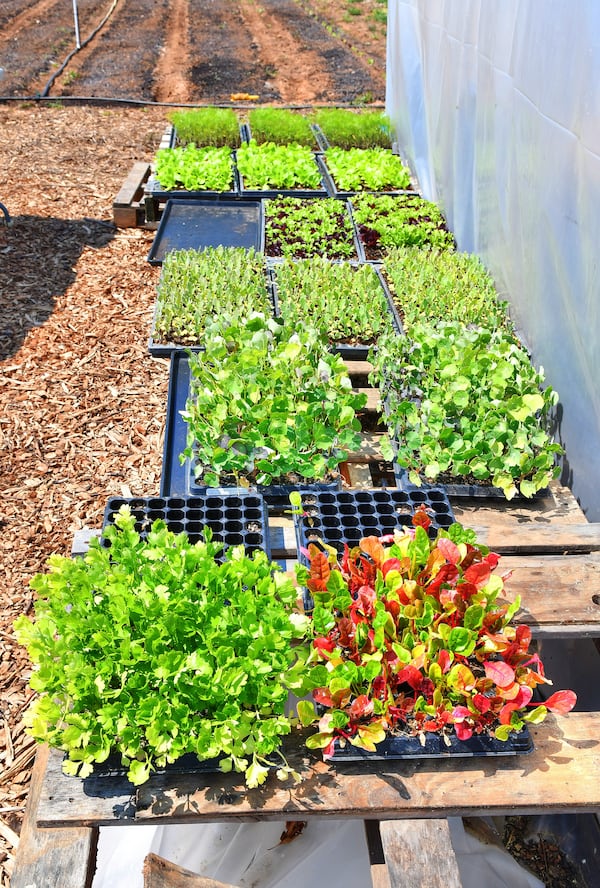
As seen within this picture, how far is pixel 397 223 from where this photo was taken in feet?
17.4

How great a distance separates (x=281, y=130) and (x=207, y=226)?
238 centimetres

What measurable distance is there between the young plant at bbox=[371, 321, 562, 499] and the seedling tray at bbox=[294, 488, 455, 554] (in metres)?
0.19

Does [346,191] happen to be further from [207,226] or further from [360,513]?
[360,513]

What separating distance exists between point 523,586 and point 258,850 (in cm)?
115

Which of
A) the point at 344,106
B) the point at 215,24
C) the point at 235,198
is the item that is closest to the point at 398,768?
the point at 235,198

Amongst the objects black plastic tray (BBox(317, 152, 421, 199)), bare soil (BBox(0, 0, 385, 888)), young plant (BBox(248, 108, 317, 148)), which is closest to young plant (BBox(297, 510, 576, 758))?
bare soil (BBox(0, 0, 385, 888))

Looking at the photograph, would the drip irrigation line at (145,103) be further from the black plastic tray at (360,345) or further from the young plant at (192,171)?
the black plastic tray at (360,345)

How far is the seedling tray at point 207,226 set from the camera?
550 centimetres

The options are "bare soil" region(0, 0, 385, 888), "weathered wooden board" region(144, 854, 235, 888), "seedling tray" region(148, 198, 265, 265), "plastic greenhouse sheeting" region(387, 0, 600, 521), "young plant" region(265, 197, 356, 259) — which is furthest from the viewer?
"seedling tray" region(148, 198, 265, 265)

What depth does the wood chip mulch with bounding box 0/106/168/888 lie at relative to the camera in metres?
2.95

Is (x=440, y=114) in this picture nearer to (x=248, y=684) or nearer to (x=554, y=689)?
(x=554, y=689)

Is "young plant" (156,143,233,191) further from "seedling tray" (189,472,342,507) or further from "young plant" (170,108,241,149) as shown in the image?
"seedling tray" (189,472,342,507)

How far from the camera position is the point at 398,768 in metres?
1.75

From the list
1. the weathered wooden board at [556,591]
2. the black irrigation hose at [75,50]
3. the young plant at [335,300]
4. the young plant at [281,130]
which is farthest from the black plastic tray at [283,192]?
the black irrigation hose at [75,50]
